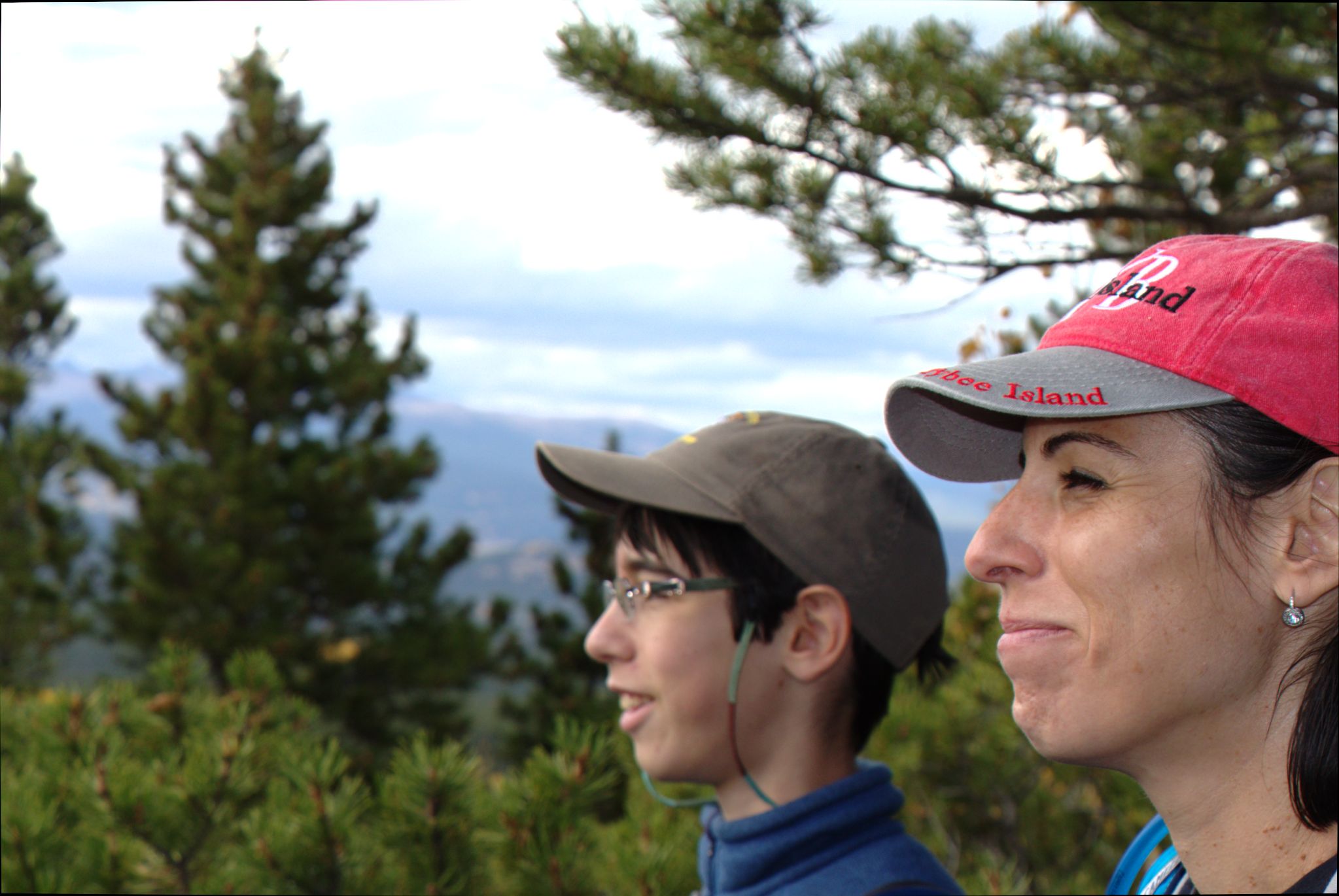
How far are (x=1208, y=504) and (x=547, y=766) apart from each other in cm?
151

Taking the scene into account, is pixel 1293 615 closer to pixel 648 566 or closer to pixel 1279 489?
pixel 1279 489

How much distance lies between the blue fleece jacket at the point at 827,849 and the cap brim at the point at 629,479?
48 cm

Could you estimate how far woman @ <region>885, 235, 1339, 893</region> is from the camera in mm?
1089

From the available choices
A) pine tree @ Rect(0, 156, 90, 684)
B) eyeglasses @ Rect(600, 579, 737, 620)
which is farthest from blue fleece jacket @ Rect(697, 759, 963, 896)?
pine tree @ Rect(0, 156, 90, 684)

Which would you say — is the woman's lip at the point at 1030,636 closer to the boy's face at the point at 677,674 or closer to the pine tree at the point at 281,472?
the boy's face at the point at 677,674

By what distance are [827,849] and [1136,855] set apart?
61 cm

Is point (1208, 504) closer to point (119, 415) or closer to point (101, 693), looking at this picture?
point (101, 693)

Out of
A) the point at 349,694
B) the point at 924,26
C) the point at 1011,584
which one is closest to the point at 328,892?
the point at 1011,584

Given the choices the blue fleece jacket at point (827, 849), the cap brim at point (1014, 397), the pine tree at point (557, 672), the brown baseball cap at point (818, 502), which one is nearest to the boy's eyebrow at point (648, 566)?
the brown baseball cap at point (818, 502)

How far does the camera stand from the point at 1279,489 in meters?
1.11

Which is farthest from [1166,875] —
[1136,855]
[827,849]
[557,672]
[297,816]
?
[557,672]

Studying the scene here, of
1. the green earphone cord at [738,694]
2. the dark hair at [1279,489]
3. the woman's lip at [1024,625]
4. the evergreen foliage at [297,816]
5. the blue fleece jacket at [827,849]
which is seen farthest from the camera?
the evergreen foliage at [297,816]

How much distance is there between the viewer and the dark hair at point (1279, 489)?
1062mm

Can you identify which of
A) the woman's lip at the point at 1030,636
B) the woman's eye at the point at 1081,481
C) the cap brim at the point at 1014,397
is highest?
the cap brim at the point at 1014,397
